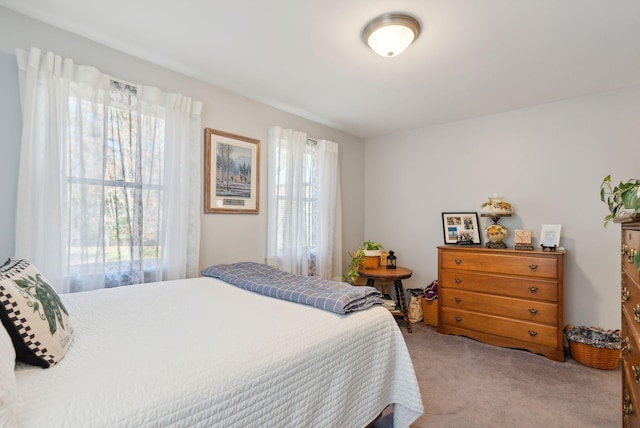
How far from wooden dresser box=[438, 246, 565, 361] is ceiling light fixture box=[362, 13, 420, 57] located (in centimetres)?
209

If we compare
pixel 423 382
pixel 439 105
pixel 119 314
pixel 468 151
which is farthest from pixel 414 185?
pixel 119 314

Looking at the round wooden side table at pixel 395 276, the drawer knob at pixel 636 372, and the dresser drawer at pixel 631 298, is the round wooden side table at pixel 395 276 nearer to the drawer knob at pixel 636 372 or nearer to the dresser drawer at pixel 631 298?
the dresser drawer at pixel 631 298

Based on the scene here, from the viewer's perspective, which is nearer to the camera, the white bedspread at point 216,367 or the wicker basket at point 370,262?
the white bedspread at point 216,367

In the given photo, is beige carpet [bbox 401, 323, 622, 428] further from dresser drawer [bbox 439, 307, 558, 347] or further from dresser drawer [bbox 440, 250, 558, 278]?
dresser drawer [bbox 440, 250, 558, 278]

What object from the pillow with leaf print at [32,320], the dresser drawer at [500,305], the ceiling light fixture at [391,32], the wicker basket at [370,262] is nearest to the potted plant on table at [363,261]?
the wicker basket at [370,262]

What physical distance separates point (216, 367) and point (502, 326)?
Result: 2807mm

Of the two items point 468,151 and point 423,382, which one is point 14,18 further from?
point 468,151

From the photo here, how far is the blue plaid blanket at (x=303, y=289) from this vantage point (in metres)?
1.49

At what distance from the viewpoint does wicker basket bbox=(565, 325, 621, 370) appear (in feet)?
7.80

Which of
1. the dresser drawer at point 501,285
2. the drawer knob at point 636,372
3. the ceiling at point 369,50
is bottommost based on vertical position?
the dresser drawer at point 501,285

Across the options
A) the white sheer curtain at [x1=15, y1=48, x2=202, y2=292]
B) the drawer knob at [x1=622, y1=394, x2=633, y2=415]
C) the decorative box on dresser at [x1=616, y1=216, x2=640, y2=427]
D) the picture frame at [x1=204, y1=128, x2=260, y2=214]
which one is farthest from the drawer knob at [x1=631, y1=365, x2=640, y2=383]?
the picture frame at [x1=204, y1=128, x2=260, y2=214]

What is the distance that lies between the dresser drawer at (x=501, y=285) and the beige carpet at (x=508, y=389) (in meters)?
0.53

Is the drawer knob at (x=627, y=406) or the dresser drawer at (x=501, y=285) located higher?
the dresser drawer at (x=501, y=285)

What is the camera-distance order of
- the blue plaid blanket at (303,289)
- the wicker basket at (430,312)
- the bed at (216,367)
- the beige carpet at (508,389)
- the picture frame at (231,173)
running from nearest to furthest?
1. the bed at (216,367)
2. the blue plaid blanket at (303,289)
3. the beige carpet at (508,389)
4. the picture frame at (231,173)
5. the wicker basket at (430,312)
